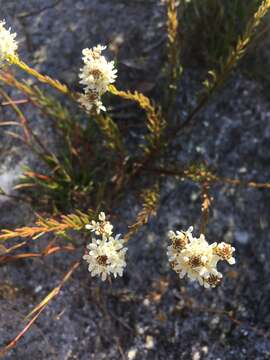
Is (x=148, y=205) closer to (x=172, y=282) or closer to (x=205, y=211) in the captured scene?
(x=205, y=211)

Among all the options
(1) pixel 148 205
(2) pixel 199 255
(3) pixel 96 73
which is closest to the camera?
(2) pixel 199 255

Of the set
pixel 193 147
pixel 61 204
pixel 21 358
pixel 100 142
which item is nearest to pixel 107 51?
pixel 100 142

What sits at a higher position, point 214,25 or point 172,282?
point 214,25

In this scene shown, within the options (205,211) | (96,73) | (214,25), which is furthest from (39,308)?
(214,25)

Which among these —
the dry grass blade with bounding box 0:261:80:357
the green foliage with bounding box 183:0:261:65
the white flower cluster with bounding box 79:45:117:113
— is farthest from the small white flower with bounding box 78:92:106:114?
the green foliage with bounding box 183:0:261:65

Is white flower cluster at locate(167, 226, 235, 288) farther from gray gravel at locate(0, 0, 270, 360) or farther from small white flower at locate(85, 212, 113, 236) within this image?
gray gravel at locate(0, 0, 270, 360)

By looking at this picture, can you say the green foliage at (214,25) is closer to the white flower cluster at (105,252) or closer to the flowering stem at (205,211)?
the flowering stem at (205,211)

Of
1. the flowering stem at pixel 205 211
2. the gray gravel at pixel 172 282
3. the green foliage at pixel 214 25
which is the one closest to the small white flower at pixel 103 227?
the flowering stem at pixel 205 211
